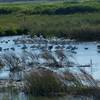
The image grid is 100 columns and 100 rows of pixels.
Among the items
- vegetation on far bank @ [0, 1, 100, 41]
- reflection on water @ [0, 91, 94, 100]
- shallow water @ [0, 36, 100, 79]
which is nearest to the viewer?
reflection on water @ [0, 91, 94, 100]

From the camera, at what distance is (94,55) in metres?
24.8

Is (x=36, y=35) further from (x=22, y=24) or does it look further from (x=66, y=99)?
(x=66, y=99)

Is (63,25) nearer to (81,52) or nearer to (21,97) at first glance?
(81,52)

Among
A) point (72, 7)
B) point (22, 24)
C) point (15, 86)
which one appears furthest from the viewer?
point (72, 7)

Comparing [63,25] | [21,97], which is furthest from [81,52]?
[21,97]

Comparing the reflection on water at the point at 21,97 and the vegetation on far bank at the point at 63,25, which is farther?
the vegetation on far bank at the point at 63,25

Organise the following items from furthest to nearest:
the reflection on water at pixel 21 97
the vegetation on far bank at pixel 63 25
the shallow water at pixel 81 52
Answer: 1. the vegetation on far bank at pixel 63 25
2. the shallow water at pixel 81 52
3. the reflection on water at pixel 21 97

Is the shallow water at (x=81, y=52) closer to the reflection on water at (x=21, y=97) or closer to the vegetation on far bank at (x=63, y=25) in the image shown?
the vegetation on far bank at (x=63, y=25)

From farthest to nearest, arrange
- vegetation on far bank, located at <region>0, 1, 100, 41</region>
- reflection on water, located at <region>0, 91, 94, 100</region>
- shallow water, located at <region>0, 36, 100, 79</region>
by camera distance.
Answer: vegetation on far bank, located at <region>0, 1, 100, 41</region>
shallow water, located at <region>0, 36, 100, 79</region>
reflection on water, located at <region>0, 91, 94, 100</region>

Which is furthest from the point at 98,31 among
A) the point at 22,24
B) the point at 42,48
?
the point at 22,24

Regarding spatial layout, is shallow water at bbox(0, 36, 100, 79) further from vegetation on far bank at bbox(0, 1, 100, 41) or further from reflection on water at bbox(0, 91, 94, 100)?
reflection on water at bbox(0, 91, 94, 100)

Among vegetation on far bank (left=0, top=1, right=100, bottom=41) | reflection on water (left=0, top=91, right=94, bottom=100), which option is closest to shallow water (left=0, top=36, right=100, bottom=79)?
vegetation on far bank (left=0, top=1, right=100, bottom=41)

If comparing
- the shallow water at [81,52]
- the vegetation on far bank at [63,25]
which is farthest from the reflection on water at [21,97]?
the vegetation on far bank at [63,25]

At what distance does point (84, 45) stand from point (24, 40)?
154 inches
